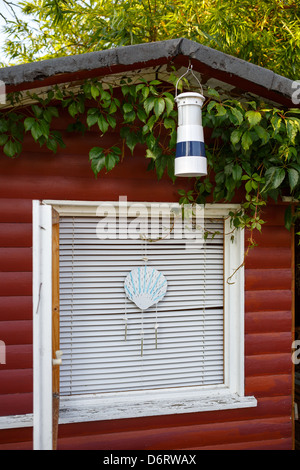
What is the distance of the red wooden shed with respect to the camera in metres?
2.71

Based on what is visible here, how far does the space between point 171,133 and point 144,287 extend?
1.07 metres

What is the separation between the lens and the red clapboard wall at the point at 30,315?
2725 millimetres

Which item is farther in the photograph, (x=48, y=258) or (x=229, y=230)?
(x=229, y=230)

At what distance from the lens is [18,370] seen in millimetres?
2736

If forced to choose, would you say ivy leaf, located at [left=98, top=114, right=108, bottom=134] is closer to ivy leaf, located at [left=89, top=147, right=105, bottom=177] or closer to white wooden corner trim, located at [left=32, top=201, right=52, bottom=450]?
ivy leaf, located at [left=89, top=147, right=105, bottom=177]

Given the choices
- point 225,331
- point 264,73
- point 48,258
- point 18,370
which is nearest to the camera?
point 48,258

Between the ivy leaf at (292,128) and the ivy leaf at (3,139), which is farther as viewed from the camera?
the ivy leaf at (3,139)

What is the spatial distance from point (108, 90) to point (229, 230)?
129cm

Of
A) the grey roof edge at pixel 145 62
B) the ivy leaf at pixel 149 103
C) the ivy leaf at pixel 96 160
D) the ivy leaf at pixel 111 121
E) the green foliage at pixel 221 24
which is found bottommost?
the ivy leaf at pixel 96 160

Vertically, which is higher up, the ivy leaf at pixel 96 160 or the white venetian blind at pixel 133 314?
the ivy leaf at pixel 96 160

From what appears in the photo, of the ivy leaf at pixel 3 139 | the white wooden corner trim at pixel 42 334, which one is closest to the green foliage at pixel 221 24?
the ivy leaf at pixel 3 139

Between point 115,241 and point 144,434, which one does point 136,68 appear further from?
point 144,434

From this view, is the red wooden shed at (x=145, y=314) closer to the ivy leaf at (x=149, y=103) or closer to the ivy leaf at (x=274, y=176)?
the ivy leaf at (x=149, y=103)
